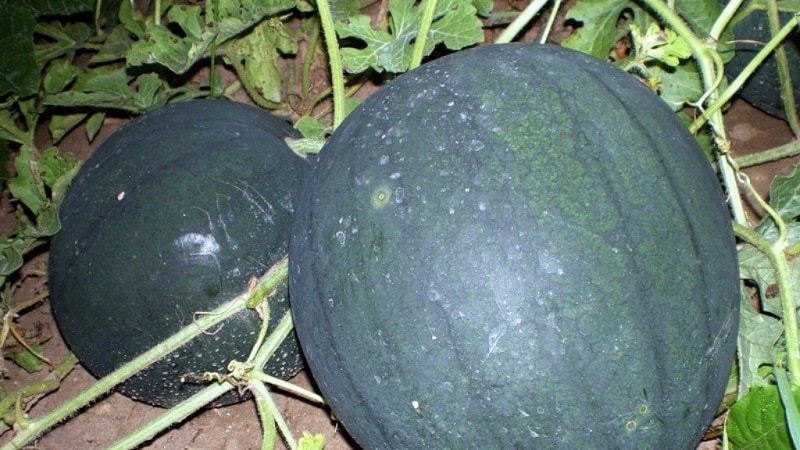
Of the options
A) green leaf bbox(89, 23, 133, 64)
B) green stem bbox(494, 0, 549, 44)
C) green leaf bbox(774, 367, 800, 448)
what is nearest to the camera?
green leaf bbox(774, 367, 800, 448)

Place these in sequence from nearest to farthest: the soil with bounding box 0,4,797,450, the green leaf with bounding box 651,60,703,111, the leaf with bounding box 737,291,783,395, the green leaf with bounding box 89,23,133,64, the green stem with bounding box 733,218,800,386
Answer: the green stem with bounding box 733,218,800,386
the leaf with bounding box 737,291,783,395
the green leaf with bounding box 651,60,703,111
the soil with bounding box 0,4,797,450
the green leaf with bounding box 89,23,133,64

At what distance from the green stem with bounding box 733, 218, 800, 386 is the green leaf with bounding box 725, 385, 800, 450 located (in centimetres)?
12

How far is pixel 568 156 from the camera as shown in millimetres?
1542

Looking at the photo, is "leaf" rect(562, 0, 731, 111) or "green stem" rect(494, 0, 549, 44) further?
"leaf" rect(562, 0, 731, 111)

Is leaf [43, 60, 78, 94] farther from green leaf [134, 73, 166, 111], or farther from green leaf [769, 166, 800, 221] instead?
green leaf [769, 166, 800, 221]

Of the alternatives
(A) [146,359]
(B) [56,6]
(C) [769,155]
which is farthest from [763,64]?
(B) [56,6]

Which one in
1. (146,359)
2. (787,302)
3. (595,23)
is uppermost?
(595,23)

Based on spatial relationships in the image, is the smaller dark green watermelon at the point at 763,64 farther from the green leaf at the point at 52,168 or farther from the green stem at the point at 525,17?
the green leaf at the point at 52,168

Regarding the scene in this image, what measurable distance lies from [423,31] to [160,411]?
127 centimetres

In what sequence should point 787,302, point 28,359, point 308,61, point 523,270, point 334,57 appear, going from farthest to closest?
point 308,61 < point 28,359 < point 334,57 < point 787,302 < point 523,270

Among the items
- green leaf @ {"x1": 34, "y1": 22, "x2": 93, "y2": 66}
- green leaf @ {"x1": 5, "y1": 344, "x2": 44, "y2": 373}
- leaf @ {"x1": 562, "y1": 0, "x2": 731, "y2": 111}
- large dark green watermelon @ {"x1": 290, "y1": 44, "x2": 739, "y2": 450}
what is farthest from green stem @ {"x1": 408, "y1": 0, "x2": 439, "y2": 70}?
green leaf @ {"x1": 5, "y1": 344, "x2": 44, "y2": 373}

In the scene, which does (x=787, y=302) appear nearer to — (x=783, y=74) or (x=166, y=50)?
(x=783, y=74)

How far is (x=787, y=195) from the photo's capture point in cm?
196

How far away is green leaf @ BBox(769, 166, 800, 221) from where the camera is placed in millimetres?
1955
